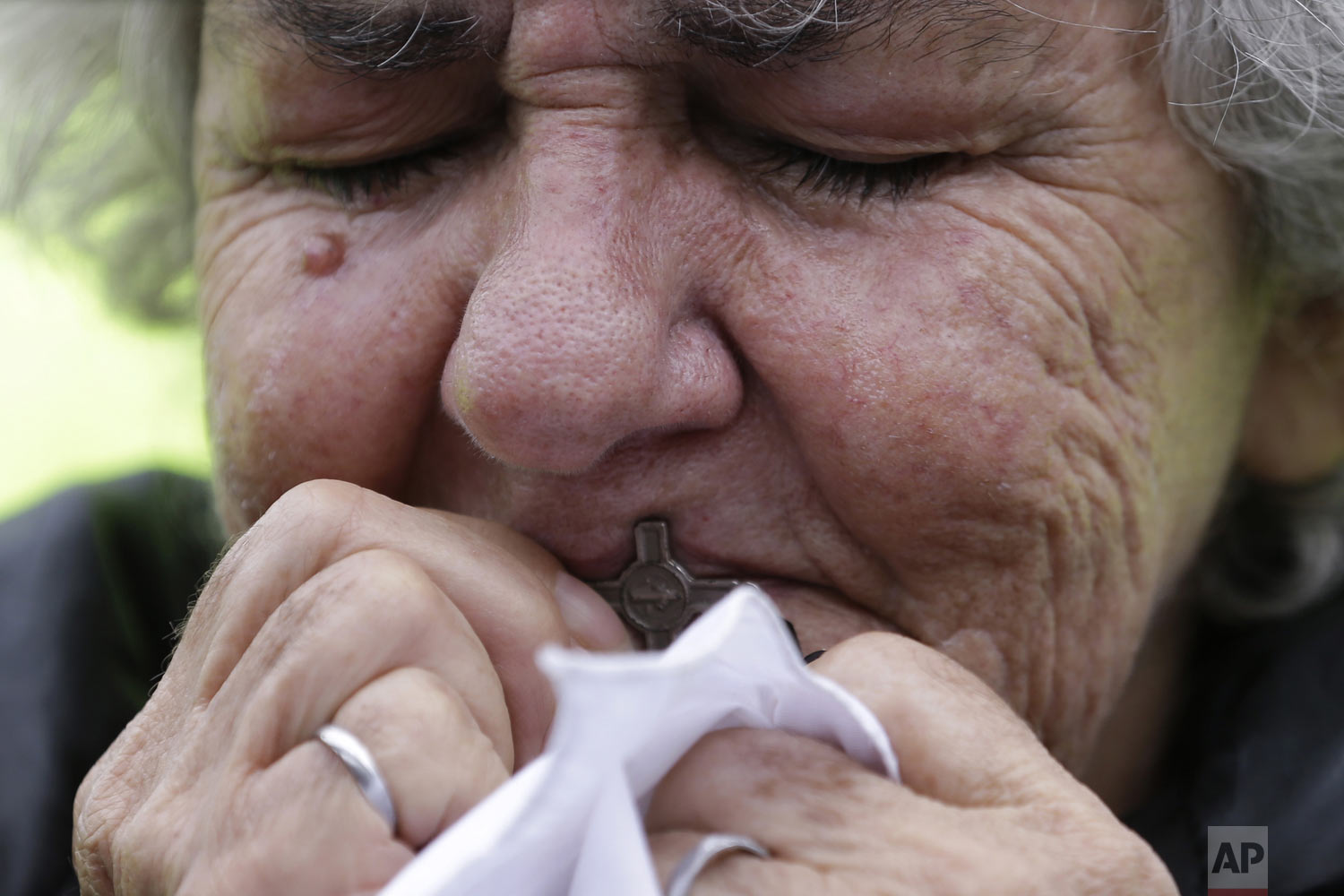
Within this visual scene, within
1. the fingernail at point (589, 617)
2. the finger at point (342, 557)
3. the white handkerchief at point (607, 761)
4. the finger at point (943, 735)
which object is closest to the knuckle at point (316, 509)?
the finger at point (342, 557)

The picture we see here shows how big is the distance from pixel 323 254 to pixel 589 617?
0.61 m

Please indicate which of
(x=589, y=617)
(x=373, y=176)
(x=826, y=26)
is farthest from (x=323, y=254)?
(x=826, y=26)

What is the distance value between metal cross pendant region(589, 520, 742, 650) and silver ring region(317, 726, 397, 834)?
1.51 ft

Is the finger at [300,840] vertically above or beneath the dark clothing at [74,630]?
above

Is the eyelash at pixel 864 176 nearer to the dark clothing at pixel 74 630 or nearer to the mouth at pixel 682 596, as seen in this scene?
the mouth at pixel 682 596

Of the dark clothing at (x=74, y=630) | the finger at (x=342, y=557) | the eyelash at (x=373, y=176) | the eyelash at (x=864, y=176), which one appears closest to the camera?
the finger at (x=342, y=557)

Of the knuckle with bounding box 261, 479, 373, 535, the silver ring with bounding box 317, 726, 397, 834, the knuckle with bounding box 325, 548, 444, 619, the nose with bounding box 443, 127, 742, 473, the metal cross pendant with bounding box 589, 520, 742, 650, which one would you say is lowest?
the metal cross pendant with bounding box 589, 520, 742, 650

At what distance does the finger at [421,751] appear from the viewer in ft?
3.20

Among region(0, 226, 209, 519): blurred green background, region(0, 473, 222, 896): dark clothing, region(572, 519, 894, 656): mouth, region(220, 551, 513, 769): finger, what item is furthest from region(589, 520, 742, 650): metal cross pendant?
region(0, 226, 209, 519): blurred green background

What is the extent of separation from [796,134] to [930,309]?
0.25 meters

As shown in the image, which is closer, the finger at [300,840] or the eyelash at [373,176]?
the finger at [300,840]

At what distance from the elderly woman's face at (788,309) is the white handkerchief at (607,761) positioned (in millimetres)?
398

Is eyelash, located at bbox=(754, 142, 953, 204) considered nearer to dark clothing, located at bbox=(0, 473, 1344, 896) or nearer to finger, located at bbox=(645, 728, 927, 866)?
finger, located at bbox=(645, 728, 927, 866)

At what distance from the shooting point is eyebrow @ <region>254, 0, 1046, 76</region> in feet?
4.27
